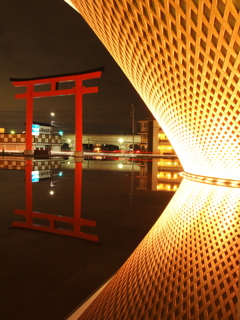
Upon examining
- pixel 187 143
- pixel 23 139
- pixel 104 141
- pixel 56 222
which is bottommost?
pixel 56 222

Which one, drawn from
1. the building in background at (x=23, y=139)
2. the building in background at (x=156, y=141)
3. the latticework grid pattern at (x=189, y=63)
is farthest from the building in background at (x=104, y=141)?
the latticework grid pattern at (x=189, y=63)

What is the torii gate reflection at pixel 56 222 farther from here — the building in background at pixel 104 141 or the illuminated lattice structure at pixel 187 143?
the building in background at pixel 104 141

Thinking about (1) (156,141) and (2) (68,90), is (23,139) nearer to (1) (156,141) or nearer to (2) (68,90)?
(2) (68,90)

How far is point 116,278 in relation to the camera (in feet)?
5.41

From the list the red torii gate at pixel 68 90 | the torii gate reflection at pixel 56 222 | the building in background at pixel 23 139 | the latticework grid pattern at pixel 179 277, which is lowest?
the torii gate reflection at pixel 56 222

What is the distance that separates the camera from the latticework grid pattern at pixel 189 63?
402cm

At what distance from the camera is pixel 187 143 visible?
6.98 meters

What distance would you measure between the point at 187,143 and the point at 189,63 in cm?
260

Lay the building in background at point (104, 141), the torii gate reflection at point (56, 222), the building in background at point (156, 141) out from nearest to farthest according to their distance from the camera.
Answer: the torii gate reflection at point (56, 222) → the building in background at point (156, 141) → the building in background at point (104, 141)

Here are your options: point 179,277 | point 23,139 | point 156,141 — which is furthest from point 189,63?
point 156,141

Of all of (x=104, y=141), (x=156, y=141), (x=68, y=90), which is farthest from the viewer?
(x=104, y=141)

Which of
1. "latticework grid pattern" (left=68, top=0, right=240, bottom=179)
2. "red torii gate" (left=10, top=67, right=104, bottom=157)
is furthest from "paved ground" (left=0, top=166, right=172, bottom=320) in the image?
"red torii gate" (left=10, top=67, right=104, bottom=157)

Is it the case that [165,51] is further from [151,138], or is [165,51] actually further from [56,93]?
[151,138]

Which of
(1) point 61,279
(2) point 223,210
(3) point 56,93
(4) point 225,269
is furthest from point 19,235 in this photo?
(3) point 56,93
